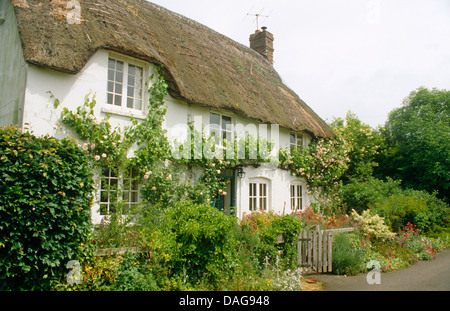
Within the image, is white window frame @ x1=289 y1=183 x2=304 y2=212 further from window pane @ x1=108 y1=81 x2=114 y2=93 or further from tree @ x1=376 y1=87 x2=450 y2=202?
window pane @ x1=108 y1=81 x2=114 y2=93

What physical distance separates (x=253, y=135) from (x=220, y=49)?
14.2ft

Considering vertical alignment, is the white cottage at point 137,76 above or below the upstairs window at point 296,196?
above

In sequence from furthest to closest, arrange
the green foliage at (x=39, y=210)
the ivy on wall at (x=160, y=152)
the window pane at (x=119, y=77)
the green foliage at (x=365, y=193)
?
1. the green foliage at (x=365, y=193)
2. the window pane at (x=119, y=77)
3. the ivy on wall at (x=160, y=152)
4. the green foliage at (x=39, y=210)

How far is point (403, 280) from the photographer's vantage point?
717 cm

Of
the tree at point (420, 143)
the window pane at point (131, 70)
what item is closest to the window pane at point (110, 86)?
the window pane at point (131, 70)

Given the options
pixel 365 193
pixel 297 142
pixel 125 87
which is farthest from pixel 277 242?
pixel 297 142

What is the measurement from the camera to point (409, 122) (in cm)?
1684

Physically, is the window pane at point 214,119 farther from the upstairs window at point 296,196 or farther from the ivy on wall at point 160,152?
the upstairs window at point 296,196

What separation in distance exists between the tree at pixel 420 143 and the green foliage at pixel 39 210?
15.2 m

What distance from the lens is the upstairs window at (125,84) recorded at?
7891 millimetres

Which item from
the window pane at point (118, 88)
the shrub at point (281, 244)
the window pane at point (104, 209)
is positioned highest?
the window pane at point (118, 88)

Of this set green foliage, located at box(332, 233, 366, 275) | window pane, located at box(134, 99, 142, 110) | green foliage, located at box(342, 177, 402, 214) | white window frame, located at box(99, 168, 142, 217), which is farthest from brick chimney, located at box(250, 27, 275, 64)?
white window frame, located at box(99, 168, 142, 217)

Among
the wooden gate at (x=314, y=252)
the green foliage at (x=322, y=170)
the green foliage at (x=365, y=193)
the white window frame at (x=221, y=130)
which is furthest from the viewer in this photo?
the green foliage at (x=322, y=170)

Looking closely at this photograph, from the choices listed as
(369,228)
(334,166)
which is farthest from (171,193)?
(334,166)
